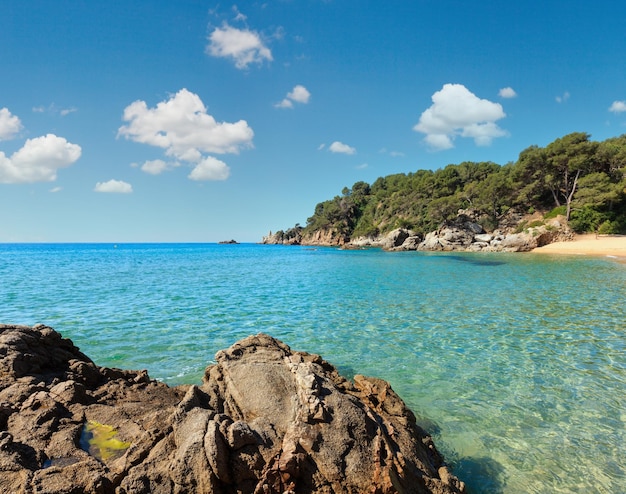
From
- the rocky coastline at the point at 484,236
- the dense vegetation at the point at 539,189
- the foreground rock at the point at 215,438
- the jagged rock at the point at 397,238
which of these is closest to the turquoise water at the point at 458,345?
the foreground rock at the point at 215,438

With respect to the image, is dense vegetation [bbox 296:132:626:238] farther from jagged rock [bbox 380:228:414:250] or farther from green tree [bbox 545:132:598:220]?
jagged rock [bbox 380:228:414:250]

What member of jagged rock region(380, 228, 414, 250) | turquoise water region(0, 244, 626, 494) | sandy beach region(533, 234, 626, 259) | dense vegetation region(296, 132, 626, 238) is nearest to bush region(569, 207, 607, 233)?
dense vegetation region(296, 132, 626, 238)

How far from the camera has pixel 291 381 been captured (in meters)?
5.34

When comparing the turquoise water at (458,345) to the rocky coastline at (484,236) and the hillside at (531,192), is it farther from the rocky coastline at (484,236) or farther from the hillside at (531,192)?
the hillside at (531,192)

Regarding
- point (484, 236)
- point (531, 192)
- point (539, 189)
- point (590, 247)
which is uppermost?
point (539, 189)

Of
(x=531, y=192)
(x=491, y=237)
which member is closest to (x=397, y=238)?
(x=491, y=237)

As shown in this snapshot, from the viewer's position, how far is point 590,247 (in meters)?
45.9

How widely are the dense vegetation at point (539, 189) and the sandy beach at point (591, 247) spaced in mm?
2341

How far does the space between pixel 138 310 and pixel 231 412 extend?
503 inches

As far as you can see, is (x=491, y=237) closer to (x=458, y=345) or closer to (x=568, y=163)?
(x=568, y=163)

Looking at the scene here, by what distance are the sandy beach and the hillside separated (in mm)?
2336

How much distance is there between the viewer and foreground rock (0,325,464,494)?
334 centimetres

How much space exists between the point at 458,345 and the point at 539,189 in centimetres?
6807

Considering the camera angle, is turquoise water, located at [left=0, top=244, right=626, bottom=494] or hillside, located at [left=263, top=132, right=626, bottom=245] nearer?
turquoise water, located at [left=0, top=244, right=626, bottom=494]
